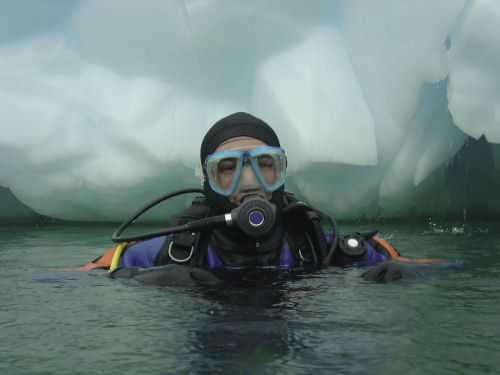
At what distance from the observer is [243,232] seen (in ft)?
8.10

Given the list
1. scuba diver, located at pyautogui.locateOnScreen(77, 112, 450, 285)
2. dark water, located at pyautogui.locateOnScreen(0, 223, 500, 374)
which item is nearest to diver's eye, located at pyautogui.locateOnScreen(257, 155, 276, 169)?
scuba diver, located at pyautogui.locateOnScreen(77, 112, 450, 285)

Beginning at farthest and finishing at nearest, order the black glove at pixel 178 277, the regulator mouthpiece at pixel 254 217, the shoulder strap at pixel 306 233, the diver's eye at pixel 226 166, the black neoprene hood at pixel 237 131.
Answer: the black neoprene hood at pixel 237 131 < the diver's eye at pixel 226 166 < the shoulder strap at pixel 306 233 < the regulator mouthpiece at pixel 254 217 < the black glove at pixel 178 277

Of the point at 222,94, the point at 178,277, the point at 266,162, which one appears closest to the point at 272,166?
the point at 266,162

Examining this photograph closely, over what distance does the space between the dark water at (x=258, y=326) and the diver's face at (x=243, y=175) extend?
17.5 inches

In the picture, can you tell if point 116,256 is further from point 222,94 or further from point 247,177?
point 222,94

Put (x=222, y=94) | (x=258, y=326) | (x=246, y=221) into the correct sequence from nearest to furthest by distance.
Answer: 1. (x=258, y=326)
2. (x=246, y=221)
3. (x=222, y=94)

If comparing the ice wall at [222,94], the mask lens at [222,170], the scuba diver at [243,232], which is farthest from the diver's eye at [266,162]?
the ice wall at [222,94]

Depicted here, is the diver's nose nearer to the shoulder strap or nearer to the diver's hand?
the shoulder strap

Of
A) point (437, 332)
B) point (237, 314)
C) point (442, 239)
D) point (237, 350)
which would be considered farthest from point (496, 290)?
point (442, 239)

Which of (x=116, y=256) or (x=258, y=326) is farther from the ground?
(x=116, y=256)

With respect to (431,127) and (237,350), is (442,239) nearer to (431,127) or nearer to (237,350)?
(431,127)

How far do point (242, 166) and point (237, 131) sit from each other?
0.79 feet

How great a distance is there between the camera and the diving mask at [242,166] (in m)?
2.51

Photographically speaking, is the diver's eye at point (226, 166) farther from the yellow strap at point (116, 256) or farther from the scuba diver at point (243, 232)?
the yellow strap at point (116, 256)
